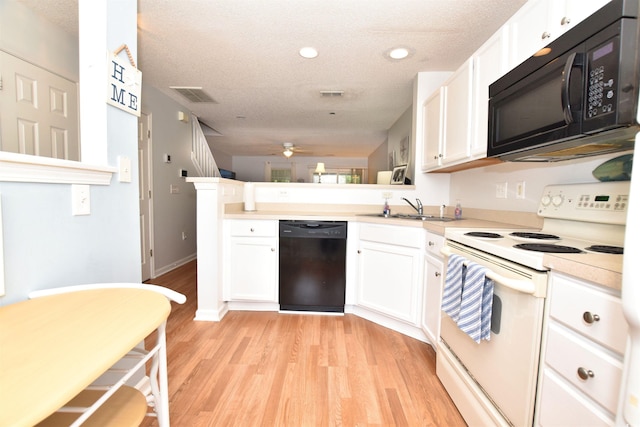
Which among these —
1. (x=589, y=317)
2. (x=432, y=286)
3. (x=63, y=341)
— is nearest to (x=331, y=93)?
(x=432, y=286)

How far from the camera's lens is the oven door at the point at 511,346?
2.93ft

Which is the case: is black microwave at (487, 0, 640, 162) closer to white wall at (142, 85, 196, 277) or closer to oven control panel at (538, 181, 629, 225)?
oven control panel at (538, 181, 629, 225)

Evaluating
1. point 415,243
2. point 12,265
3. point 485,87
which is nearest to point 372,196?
point 415,243

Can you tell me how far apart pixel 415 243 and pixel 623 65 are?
1322mm

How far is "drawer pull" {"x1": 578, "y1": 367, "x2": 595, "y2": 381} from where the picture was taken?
0.72m

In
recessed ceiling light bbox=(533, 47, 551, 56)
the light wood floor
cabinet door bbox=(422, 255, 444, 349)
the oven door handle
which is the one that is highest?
recessed ceiling light bbox=(533, 47, 551, 56)

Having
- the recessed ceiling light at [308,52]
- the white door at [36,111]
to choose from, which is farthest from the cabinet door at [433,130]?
the white door at [36,111]

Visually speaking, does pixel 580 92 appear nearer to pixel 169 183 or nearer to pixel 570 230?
pixel 570 230

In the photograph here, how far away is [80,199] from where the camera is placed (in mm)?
1045

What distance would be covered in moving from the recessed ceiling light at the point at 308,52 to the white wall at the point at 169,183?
2.00m

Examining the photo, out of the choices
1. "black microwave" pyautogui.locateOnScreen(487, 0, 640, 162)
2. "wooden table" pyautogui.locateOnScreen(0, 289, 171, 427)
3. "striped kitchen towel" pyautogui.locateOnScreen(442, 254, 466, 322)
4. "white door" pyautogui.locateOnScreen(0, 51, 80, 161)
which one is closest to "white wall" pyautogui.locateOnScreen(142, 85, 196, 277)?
"white door" pyautogui.locateOnScreen(0, 51, 80, 161)

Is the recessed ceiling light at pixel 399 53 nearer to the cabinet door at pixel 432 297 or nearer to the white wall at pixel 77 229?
the cabinet door at pixel 432 297

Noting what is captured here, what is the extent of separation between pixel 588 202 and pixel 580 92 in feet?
1.73

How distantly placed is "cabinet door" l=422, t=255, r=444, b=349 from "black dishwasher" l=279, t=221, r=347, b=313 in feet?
2.33
